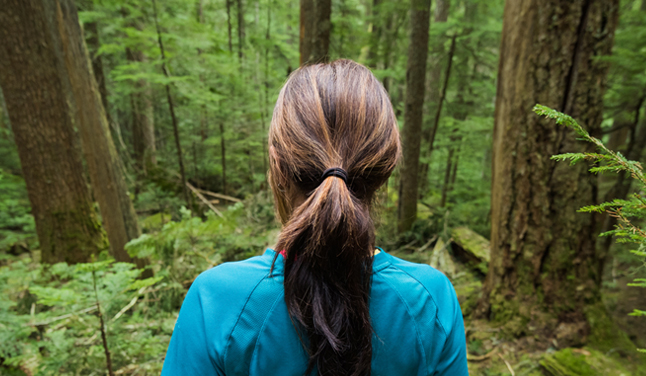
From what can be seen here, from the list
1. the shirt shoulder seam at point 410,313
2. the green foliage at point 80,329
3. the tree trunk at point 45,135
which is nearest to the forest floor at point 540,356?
the shirt shoulder seam at point 410,313

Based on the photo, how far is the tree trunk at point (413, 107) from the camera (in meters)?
6.43

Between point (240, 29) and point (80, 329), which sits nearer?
point (80, 329)

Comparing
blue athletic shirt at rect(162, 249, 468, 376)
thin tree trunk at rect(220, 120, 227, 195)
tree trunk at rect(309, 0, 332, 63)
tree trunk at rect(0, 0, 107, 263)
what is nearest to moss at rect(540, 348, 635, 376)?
blue athletic shirt at rect(162, 249, 468, 376)

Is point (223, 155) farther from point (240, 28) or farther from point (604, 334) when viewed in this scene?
point (604, 334)

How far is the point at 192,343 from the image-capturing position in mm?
877

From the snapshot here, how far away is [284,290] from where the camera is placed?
0.88 m

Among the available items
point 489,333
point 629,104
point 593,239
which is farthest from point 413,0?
point 489,333

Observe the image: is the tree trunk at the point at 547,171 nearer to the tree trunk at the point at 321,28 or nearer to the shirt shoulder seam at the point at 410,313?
the shirt shoulder seam at the point at 410,313

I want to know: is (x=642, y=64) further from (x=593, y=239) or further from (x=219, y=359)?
(x=219, y=359)

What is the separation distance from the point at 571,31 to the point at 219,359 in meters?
3.40

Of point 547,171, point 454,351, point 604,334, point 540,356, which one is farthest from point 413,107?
point 454,351

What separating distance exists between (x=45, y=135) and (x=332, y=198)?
19.6ft

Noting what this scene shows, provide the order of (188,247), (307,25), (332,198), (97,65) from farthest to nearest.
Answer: (97,65)
(307,25)
(188,247)
(332,198)

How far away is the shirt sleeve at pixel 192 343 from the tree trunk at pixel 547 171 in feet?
9.80
